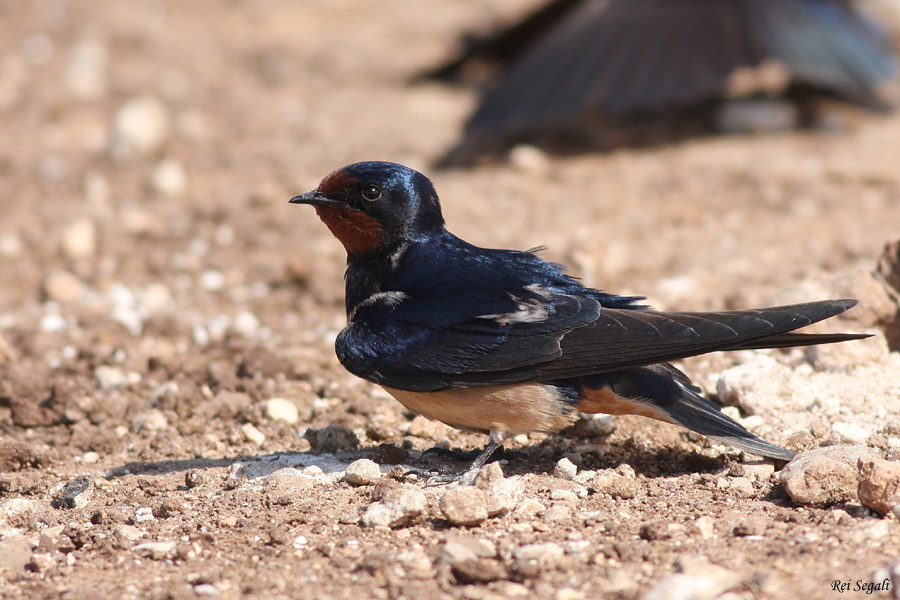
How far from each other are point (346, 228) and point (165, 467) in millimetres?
1129

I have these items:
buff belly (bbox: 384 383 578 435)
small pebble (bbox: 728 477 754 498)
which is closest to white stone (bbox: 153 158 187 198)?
buff belly (bbox: 384 383 578 435)

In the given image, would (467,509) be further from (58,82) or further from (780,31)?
(58,82)

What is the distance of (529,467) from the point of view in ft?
11.6

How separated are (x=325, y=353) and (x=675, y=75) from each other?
407 centimetres

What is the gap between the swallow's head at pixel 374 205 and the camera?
3.75 meters

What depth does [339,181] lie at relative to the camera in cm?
373

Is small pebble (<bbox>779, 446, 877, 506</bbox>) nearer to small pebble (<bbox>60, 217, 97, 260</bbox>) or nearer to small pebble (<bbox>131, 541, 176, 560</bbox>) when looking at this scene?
small pebble (<bbox>131, 541, 176, 560</bbox>)

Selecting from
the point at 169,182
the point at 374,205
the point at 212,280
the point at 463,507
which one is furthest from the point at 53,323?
the point at 463,507

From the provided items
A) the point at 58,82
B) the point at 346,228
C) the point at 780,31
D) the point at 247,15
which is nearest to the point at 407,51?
the point at 247,15

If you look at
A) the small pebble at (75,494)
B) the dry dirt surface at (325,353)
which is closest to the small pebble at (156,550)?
the dry dirt surface at (325,353)

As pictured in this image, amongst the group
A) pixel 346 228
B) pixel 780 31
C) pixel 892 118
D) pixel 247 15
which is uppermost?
pixel 247 15

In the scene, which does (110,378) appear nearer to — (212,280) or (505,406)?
(212,280)

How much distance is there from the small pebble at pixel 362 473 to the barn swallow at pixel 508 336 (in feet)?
1.01

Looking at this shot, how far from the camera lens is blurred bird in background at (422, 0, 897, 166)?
7.50 metres
